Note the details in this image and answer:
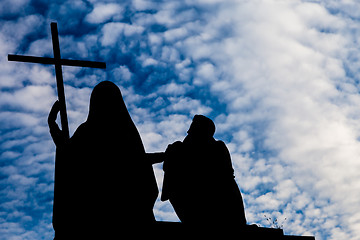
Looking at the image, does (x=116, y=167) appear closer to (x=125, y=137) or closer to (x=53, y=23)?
(x=125, y=137)

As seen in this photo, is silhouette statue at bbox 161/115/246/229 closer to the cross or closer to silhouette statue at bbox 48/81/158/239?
silhouette statue at bbox 48/81/158/239

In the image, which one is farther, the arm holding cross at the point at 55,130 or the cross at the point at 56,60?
the cross at the point at 56,60

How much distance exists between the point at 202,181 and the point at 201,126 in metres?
0.78

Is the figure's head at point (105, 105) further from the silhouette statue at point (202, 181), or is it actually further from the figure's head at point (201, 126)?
the figure's head at point (201, 126)

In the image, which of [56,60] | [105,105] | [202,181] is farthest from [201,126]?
[56,60]

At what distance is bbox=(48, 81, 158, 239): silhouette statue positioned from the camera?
13.0 feet

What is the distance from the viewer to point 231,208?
225 inches

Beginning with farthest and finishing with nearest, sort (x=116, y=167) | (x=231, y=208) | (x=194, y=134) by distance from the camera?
(x=194, y=134) < (x=231, y=208) < (x=116, y=167)

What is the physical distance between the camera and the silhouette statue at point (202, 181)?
5.71 meters

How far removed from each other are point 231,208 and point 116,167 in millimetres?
2127

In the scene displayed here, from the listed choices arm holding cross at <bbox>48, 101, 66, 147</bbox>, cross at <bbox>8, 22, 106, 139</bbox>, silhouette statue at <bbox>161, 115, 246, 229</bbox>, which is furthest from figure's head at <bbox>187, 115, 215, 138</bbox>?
arm holding cross at <bbox>48, 101, 66, 147</bbox>

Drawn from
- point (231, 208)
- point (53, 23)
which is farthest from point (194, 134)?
point (53, 23)

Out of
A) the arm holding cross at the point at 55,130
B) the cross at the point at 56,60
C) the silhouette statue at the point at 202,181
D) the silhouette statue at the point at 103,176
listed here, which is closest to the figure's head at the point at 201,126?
the silhouette statue at the point at 202,181

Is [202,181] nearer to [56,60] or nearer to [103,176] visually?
[103,176]
